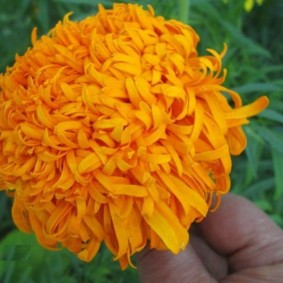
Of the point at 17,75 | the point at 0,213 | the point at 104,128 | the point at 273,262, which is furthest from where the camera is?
the point at 0,213

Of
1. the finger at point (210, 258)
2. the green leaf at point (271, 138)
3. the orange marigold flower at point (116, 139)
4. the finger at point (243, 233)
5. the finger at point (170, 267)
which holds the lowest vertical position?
the finger at point (210, 258)

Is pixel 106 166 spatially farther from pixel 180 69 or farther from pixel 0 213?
pixel 0 213

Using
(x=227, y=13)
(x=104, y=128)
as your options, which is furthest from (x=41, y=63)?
(x=227, y=13)

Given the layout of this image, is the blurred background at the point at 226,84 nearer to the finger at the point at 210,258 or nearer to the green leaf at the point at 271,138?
the green leaf at the point at 271,138

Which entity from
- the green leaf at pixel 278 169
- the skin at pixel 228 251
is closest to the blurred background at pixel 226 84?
the green leaf at pixel 278 169

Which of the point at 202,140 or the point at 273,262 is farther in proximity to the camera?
the point at 273,262

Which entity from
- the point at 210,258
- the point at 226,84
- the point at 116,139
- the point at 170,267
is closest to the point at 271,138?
the point at 226,84
